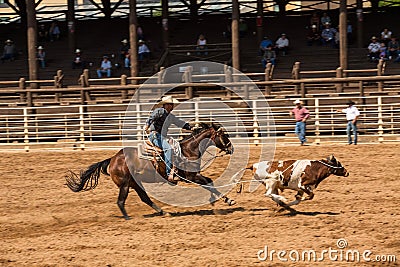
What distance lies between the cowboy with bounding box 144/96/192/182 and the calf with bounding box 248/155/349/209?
4.05 feet

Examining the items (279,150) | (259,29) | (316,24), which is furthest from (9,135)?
(316,24)

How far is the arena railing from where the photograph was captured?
19.9 m

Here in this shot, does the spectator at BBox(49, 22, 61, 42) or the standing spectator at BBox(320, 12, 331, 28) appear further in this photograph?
the spectator at BBox(49, 22, 61, 42)

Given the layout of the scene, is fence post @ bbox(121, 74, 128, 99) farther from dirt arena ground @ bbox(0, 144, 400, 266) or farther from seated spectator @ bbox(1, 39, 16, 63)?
seated spectator @ bbox(1, 39, 16, 63)

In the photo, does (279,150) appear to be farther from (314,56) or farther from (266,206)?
(314,56)

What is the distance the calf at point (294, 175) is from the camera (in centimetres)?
1065

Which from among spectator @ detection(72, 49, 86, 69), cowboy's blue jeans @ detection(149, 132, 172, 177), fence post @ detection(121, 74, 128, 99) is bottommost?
cowboy's blue jeans @ detection(149, 132, 172, 177)

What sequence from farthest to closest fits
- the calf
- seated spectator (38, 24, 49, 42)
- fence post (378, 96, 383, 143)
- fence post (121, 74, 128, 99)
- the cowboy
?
seated spectator (38, 24, 49, 42)
fence post (121, 74, 128, 99)
fence post (378, 96, 383, 143)
the cowboy
the calf

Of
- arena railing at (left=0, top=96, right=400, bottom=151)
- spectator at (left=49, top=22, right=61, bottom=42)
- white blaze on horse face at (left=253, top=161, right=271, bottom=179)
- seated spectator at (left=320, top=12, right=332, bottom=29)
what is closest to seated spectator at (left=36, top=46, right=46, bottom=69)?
spectator at (left=49, top=22, right=61, bottom=42)

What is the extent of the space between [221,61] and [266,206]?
643 inches

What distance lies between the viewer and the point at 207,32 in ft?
104

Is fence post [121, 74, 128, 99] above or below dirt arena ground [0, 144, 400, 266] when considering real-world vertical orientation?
above

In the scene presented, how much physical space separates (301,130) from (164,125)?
8775 millimetres

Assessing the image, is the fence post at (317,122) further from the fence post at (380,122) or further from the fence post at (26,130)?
the fence post at (26,130)
